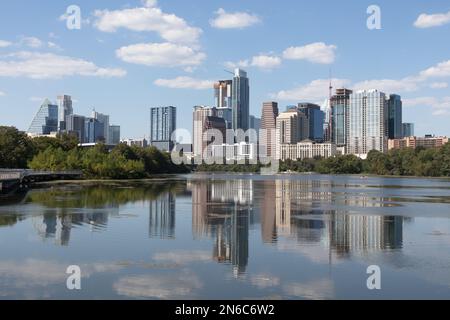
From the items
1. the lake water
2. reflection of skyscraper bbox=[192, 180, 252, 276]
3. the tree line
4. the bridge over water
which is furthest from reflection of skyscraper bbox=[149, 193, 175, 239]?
the tree line

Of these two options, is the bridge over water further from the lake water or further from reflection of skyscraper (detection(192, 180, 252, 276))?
reflection of skyscraper (detection(192, 180, 252, 276))

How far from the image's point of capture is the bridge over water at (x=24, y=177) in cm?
5166

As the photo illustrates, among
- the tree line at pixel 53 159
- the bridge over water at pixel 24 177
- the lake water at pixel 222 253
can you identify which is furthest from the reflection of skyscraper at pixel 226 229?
the tree line at pixel 53 159

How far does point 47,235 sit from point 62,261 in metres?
6.11

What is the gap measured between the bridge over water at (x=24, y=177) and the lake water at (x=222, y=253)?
65.4 ft

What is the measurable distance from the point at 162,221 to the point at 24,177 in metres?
40.8

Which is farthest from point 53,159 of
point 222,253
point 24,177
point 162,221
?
point 222,253

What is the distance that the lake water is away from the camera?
1413cm

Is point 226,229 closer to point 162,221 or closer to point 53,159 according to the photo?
point 162,221

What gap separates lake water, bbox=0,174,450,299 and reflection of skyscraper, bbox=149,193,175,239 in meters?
0.06

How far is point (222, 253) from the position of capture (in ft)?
64.1

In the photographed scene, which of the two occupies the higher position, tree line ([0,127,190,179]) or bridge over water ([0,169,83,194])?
tree line ([0,127,190,179])
